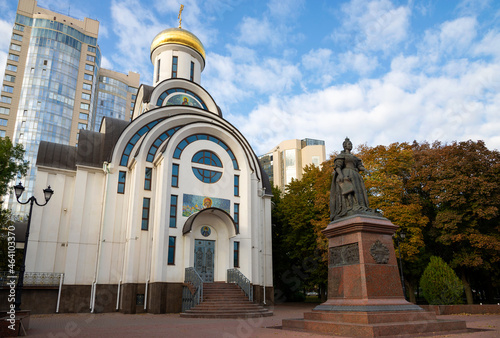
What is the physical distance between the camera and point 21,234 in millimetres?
23328

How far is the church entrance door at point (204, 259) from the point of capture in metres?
20.2

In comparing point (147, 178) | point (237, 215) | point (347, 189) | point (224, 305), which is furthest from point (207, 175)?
point (347, 189)

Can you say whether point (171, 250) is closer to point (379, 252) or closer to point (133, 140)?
point (133, 140)

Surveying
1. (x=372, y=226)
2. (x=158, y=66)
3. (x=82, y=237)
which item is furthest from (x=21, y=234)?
(x=372, y=226)

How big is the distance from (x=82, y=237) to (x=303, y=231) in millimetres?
14960

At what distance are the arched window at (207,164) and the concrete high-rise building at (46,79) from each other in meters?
42.4

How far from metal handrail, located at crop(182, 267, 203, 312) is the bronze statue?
9.32m

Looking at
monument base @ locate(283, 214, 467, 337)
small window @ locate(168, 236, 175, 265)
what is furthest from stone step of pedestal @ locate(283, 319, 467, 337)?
small window @ locate(168, 236, 175, 265)

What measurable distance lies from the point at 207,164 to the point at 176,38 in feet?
40.8

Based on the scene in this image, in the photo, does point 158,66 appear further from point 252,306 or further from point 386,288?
point 386,288

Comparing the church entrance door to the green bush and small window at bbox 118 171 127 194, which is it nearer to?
small window at bbox 118 171 127 194

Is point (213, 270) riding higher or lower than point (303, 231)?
lower

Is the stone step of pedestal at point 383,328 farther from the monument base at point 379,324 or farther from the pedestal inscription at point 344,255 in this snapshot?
the pedestal inscription at point 344,255

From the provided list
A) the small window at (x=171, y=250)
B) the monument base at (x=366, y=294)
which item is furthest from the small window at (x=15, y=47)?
the monument base at (x=366, y=294)
